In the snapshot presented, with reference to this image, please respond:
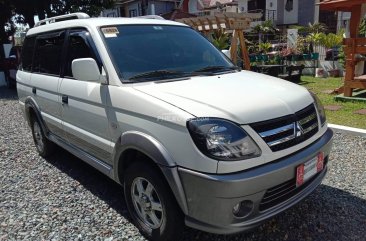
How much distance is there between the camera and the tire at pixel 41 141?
5.18 metres

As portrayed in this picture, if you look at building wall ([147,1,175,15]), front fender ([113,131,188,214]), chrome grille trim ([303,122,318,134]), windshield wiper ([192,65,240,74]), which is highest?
Result: building wall ([147,1,175,15])

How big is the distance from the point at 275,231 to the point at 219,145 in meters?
1.25

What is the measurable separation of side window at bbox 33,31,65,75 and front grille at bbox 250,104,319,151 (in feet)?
9.11

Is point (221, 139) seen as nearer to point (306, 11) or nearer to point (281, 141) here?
point (281, 141)

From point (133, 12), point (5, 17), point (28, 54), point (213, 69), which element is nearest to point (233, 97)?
point (213, 69)

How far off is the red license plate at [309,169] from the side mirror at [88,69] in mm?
1876

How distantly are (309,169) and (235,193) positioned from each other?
847 mm

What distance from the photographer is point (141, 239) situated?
10.2 ft

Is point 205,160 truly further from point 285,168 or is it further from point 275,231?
point 275,231

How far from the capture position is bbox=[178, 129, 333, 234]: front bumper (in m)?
2.32

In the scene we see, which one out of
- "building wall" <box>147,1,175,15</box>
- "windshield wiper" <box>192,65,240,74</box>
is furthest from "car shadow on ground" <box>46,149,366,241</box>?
"building wall" <box>147,1,175,15</box>

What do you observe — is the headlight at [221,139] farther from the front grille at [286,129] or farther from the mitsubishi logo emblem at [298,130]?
the mitsubishi logo emblem at [298,130]

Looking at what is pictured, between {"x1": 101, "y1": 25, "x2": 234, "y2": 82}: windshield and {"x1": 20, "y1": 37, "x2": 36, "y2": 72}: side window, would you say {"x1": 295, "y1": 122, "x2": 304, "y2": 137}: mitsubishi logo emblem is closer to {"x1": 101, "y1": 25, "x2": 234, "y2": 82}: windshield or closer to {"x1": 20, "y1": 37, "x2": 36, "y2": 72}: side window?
{"x1": 101, "y1": 25, "x2": 234, "y2": 82}: windshield

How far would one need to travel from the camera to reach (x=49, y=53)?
4520mm
